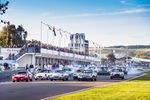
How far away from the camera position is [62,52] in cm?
9981

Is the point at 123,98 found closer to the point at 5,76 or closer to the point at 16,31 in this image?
the point at 5,76

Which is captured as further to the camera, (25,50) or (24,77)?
(25,50)

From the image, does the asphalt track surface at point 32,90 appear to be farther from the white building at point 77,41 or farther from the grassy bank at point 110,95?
the white building at point 77,41

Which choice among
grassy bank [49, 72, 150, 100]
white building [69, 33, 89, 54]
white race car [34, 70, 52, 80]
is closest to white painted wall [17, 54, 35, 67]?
white building [69, 33, 89, 54]

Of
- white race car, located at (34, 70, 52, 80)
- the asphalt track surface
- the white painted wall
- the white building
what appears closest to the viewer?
the asphalt track surface

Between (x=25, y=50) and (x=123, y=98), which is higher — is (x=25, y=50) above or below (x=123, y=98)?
above

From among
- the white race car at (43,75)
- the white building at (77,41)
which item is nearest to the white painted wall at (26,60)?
the white building at (77,41)

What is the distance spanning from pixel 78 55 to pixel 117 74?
62394mm

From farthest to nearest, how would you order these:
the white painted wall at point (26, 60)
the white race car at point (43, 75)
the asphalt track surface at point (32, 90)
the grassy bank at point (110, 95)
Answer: the white painted wall at point (26, 60) → the white race car at point (43, 75) → the asphalt track surface at point (32, 90) → the grassy bank at point (110, 95)

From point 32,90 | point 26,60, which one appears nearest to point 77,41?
point 26,60

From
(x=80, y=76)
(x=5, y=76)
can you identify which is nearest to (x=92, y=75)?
(x=80, y=76)

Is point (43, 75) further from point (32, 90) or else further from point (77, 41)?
point (77, 41)

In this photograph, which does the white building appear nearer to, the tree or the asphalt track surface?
the tree

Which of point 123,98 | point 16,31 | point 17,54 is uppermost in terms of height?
point 16,31
